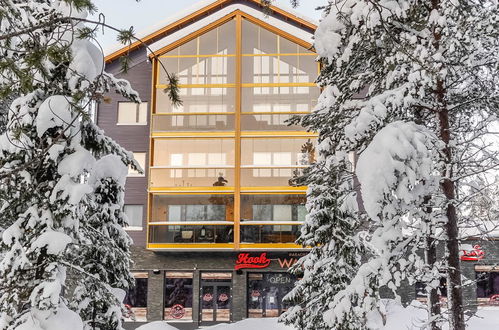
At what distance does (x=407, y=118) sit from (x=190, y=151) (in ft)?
59.8

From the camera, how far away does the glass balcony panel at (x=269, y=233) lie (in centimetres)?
2375

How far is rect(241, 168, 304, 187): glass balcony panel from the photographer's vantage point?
79.9 feet

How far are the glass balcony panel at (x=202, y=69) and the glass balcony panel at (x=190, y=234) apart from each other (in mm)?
8213

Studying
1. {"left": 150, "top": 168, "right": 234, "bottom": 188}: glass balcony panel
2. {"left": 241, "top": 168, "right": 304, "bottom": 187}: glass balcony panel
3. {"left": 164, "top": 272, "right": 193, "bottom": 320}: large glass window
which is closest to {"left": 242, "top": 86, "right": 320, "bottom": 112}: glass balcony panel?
{"left": 241, "top": 168, "right": 304, "bottom": 187}: glass balcony panel

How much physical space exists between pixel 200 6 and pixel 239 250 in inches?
578

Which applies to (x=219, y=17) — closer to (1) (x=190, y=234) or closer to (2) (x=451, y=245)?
(1) (x=190, y=234)

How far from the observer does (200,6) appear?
89.9ft

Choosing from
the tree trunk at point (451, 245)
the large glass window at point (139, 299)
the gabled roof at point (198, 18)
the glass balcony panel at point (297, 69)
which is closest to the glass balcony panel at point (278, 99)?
the glass balcony panel at point (297, 69)

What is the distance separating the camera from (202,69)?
85.9ft

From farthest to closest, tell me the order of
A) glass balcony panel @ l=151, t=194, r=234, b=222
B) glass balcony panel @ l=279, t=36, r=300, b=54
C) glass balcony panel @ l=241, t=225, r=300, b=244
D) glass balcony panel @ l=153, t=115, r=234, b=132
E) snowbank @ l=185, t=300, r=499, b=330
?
glass balcony panel @ l=279, t=36, r=300, b=54, glass balcony panel @ l=153, t=115, r=234, b=132, glass balcony panel @ l=151, t=194, r=234, b=222, glass balcony panel @ l=241, t=225, r=300, b=244, snowbank @ l=185, t=300, r=499, b=330

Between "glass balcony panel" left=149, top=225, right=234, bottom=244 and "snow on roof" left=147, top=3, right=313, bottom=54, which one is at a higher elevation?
"snow on roof" left=147, top=3, right=313, bottom=54

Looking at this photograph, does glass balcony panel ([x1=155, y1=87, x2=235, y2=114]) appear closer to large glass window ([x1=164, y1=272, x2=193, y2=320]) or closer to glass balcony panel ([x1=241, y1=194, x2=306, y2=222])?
glass balcony panel ([x1=241, y1=194, x2=306, y2=222])

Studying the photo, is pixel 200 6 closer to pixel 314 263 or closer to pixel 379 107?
pixel 314 263

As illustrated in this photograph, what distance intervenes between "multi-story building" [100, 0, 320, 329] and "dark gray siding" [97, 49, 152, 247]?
75mm
